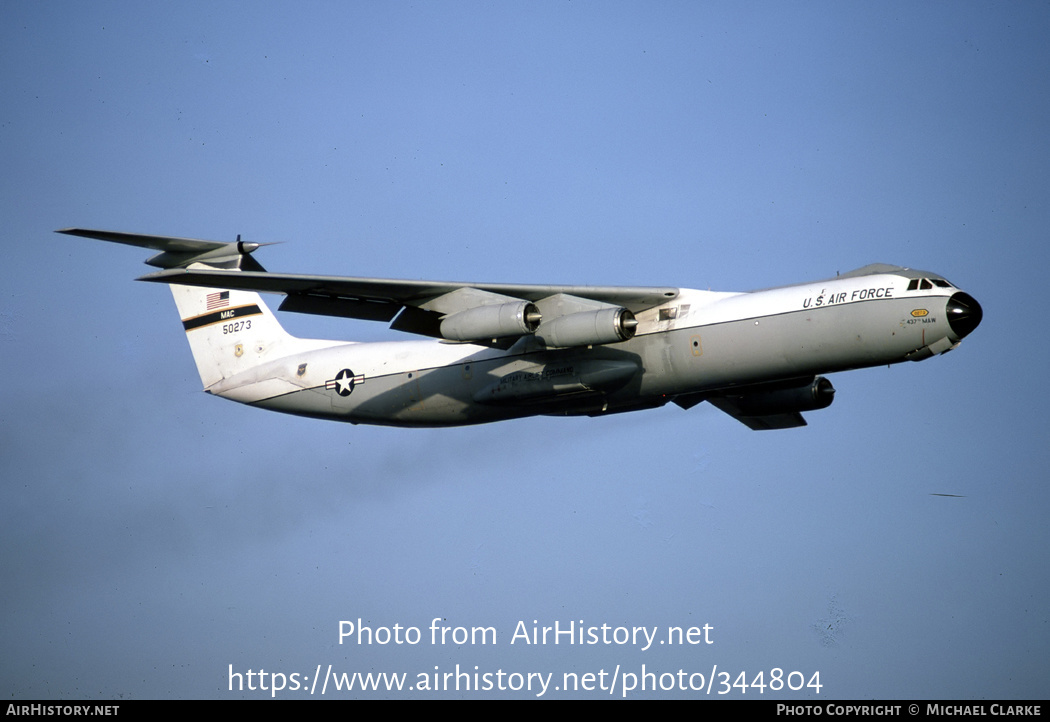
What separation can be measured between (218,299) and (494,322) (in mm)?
9432

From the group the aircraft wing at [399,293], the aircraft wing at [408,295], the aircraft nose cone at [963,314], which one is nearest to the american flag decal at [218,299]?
the aircraft wing at [408,295]

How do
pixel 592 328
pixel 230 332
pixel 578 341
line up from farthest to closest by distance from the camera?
pixel 230 332
pixel 578 341
pixel 592 328

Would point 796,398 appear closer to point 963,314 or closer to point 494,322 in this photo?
point 963,314

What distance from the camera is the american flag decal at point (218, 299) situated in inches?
1029

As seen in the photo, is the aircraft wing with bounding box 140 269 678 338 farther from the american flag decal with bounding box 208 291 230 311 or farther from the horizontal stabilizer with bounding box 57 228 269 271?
the american flag decal with bounding box 208 291 230 311

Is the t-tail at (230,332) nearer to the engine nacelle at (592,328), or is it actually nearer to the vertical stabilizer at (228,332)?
the vertical stabilizer at (228,332)

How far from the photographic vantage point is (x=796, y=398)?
72.6 ft

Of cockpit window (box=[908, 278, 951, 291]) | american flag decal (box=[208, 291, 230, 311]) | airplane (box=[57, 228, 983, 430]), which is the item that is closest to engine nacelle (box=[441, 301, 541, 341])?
airplane (box=[57, 228, 983, 430])

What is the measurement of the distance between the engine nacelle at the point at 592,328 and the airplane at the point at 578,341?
22 millimetres

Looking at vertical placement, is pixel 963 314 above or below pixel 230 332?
above

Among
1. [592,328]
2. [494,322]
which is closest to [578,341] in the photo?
[592,328]

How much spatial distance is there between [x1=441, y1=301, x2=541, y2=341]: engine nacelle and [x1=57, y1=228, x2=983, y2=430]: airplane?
0.07 ft
